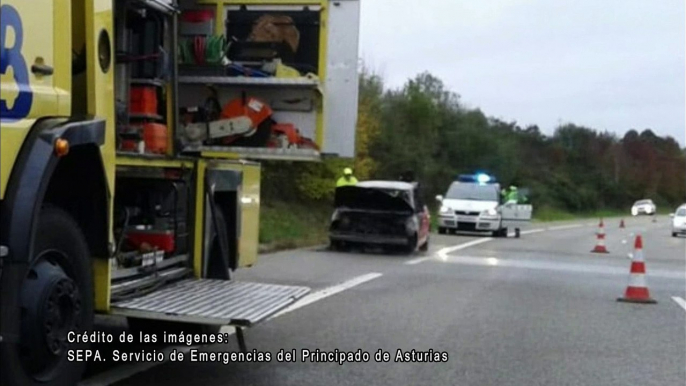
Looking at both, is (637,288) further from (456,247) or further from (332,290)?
(456,247)

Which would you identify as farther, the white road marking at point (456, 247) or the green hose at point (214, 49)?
the white road marking at point (456, 247)

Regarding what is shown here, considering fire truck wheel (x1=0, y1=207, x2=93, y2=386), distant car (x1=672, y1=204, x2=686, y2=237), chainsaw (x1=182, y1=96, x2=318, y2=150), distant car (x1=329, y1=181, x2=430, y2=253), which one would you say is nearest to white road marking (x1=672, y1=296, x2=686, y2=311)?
chainsaw (x1=182, y1=96, x2=318, y2=150)

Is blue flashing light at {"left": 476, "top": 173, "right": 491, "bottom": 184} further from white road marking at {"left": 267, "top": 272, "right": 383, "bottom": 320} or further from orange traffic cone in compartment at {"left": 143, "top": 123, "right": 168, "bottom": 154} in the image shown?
orange traffic cone in compartment at {"left": 143, "top": 123, "right": 168, "bottom": 154}

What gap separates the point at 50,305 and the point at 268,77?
3.87 m

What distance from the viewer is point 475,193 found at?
3400 centimetres

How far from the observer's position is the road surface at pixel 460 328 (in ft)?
26.8

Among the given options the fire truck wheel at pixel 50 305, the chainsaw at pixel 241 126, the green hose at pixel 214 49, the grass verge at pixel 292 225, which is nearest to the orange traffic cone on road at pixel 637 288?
the chainsaw at pixel 241 126

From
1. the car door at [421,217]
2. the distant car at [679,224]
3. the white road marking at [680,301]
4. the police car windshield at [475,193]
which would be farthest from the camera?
the distant car at [679,224]

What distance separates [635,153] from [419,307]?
119m

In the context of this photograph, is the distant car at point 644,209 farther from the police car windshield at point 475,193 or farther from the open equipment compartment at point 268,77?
the open equipment compartment at point 268,77

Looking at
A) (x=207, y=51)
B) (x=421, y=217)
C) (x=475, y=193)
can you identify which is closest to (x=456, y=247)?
(x=421, y=217)

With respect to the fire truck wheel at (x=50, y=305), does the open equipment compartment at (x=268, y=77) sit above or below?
above

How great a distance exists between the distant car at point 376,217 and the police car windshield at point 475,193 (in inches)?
450

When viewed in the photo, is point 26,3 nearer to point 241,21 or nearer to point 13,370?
point 13,370
